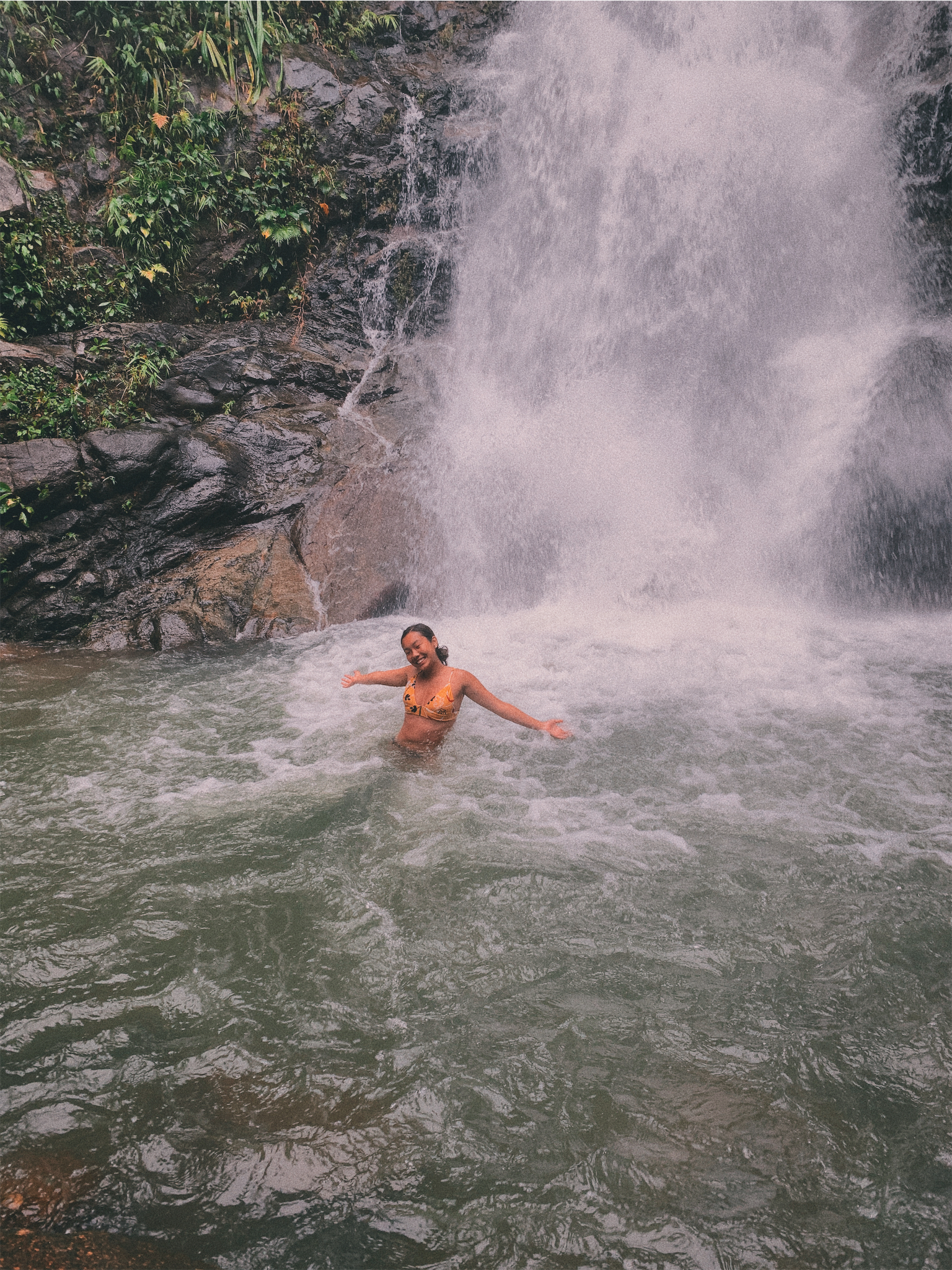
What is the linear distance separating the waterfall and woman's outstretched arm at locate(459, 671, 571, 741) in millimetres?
4386

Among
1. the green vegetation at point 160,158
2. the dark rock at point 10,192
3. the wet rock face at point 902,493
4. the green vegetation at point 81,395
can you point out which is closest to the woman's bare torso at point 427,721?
the green vegetation at point 81,395

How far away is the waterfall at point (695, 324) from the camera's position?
9.45 metres

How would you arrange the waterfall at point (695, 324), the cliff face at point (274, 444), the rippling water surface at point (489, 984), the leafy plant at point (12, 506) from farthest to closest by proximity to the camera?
the waterfall at point (695, 324)
the cliff face at point (274, 444)
the leafy plant at point (12, 506)
the rippling water surface at point (489, 984)

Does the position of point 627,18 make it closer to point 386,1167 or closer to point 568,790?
point 568,790

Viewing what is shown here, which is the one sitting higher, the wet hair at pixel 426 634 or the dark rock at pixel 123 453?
the dark rock at pixel 123 453

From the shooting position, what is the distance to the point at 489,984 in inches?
123

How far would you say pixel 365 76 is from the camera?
12.2 meters

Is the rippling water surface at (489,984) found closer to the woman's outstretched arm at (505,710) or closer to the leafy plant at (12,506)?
the woman's outstretched arm at (505,710)

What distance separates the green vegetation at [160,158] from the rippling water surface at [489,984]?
716cm

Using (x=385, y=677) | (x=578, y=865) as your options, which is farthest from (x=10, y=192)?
(x=578, y=865)

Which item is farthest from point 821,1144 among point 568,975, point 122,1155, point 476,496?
point 476,496

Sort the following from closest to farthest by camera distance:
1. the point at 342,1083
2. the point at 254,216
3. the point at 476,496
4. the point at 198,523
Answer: the point at 342,1083
the point at 198,523
the point at 476,496
the point at 254,216

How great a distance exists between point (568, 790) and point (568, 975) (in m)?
1.68

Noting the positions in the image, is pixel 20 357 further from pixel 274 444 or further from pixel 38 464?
pixel 274 444
